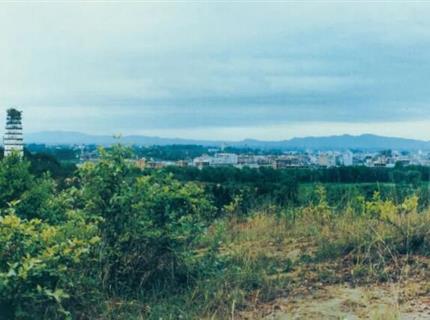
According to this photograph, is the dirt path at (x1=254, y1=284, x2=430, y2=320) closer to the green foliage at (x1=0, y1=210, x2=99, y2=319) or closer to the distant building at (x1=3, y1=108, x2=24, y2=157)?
the green foliage at (x1=0, y1=210, x2=99, y2=319)

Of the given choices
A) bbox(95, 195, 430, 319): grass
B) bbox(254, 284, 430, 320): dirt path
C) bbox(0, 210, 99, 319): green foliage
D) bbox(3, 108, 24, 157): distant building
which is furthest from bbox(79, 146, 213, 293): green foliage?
bbox(3, 108, 24, 157): distant building

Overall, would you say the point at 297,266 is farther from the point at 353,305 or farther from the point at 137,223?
the point at 137,223

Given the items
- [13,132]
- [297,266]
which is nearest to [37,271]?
[297,266]

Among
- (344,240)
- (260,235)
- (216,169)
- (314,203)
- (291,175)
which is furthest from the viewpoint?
(216,169)

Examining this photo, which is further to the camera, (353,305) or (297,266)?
(297,266)

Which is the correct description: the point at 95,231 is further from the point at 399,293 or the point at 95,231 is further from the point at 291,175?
the point at 291,175

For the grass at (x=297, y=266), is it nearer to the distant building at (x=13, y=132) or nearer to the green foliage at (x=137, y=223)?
the green foliage at (x=137, y=223)

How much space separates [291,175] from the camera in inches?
656

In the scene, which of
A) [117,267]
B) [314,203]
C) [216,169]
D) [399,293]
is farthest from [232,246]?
[216,169]

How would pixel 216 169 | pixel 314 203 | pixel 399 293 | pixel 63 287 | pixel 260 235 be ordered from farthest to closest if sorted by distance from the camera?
pixel 216 169 < pixel 314 203 < pixel 260 235 < pixel 399 293 < pixel 63 287

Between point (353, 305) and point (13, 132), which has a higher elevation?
point (13, 132)

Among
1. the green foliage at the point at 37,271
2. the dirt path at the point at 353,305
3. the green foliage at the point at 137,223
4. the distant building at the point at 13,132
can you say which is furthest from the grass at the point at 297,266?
the distant building at the point at 13,132

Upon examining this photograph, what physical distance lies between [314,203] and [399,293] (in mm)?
4441

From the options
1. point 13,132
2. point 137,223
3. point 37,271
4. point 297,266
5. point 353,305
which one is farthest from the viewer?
point 13,132
